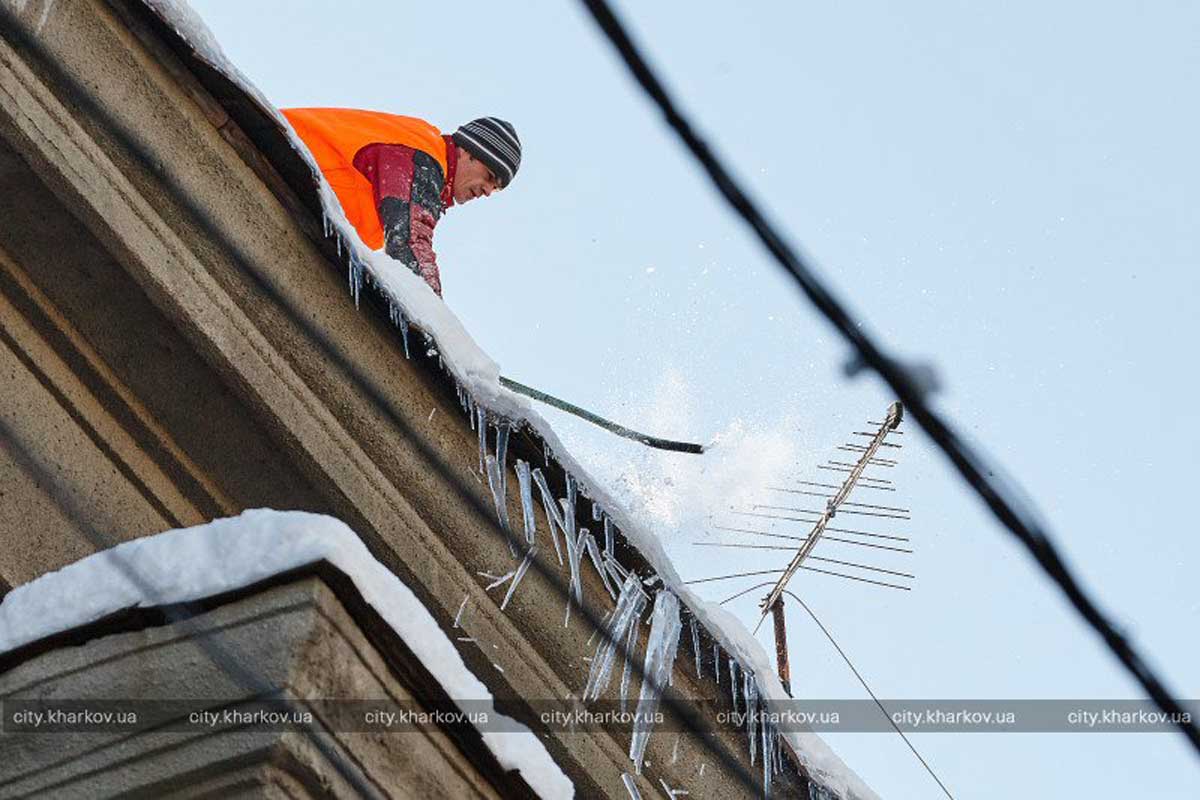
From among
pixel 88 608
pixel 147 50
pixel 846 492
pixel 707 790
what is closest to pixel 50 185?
pixel 147 50

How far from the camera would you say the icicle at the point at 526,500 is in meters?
6.09

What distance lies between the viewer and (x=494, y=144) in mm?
8891

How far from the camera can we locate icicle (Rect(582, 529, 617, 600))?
6.22 m

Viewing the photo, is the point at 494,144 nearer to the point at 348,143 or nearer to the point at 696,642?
the point at 348,143

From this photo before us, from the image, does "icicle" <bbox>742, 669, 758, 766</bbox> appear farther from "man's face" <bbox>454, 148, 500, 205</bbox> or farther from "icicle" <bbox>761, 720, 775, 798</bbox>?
"man's face" <bbox>454, 148, 500, 205</bbox>

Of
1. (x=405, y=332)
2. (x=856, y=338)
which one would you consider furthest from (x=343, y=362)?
(x=856, y=338)

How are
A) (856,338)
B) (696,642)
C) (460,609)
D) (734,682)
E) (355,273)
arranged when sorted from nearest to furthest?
(856,338) < (460,609) < (355,273) < (696,642) < (734,682)

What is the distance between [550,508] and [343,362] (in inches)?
34.4

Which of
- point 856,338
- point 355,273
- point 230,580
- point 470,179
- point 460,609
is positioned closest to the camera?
point 856,338

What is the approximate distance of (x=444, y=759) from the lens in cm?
389

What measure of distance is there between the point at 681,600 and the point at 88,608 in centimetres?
274

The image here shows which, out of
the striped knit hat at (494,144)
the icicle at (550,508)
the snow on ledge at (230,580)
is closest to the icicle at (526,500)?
the icicle at (550,508)

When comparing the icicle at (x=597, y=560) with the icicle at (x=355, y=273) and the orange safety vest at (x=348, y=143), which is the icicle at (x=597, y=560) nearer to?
the icicle at (x=355, y=273)

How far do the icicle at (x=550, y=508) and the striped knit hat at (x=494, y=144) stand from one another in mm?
3027
